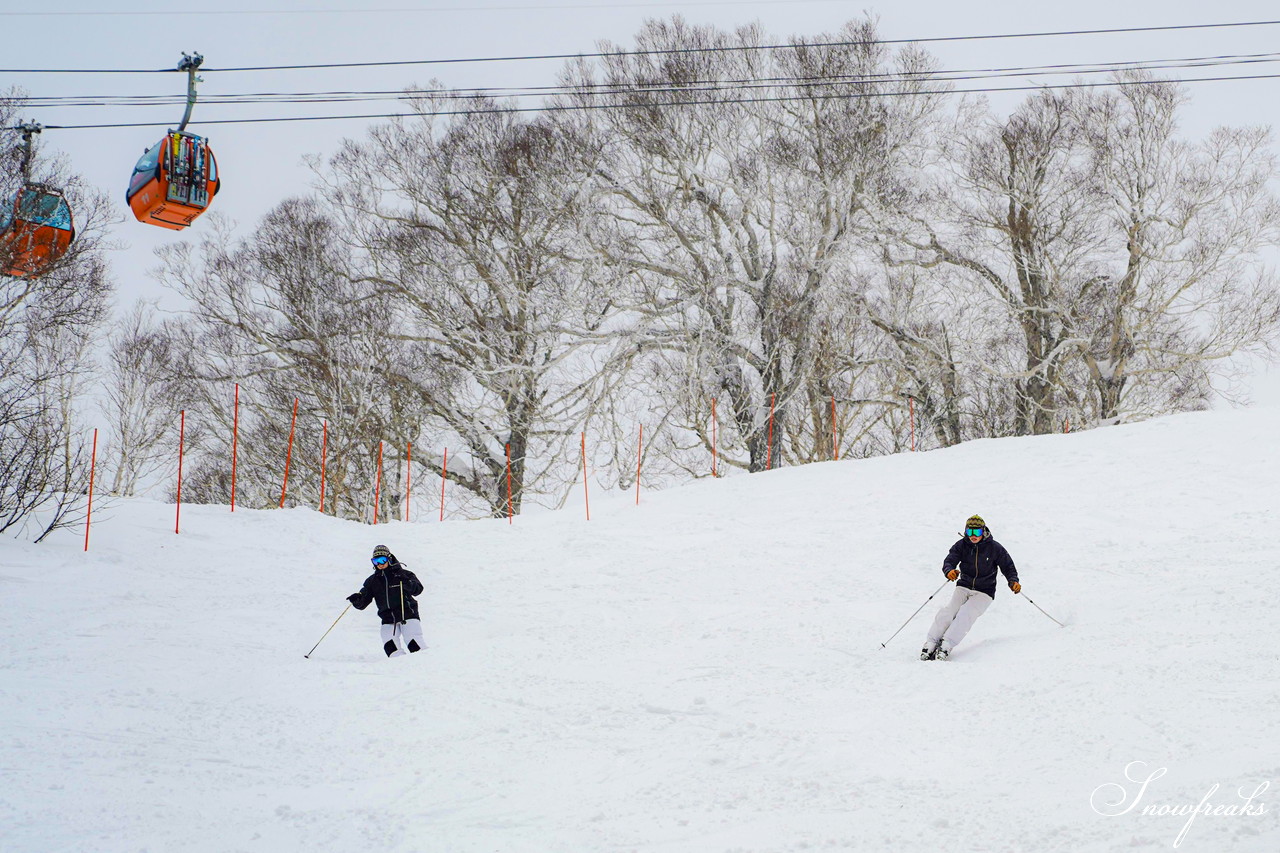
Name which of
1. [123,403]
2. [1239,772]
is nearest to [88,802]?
[1239,772]

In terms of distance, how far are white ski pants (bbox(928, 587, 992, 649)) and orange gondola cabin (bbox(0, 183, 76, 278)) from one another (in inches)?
607

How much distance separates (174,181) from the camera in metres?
14.9

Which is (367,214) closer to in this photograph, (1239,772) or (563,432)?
(563,432)

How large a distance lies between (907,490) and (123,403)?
28133 mm

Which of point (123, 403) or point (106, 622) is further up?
point (123, 403)

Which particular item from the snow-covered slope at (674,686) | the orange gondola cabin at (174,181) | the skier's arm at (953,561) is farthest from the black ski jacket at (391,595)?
the orange gondola cabin at (174,181)

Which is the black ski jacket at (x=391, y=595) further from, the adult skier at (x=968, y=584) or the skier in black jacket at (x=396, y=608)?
the adult skier at (x=968, y=584)

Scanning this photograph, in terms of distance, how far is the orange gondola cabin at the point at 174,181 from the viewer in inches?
583

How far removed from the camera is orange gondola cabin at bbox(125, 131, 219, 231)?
14.8 meters

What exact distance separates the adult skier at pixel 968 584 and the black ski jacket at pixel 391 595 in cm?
502

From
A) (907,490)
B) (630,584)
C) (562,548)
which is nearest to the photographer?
(630,584)

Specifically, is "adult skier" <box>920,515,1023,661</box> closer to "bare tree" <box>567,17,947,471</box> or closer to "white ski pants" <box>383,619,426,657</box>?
"white ski pants" <box>383,619,426,657</box>

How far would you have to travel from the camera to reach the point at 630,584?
1266 centimetres

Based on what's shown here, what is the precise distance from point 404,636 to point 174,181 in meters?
8.99
